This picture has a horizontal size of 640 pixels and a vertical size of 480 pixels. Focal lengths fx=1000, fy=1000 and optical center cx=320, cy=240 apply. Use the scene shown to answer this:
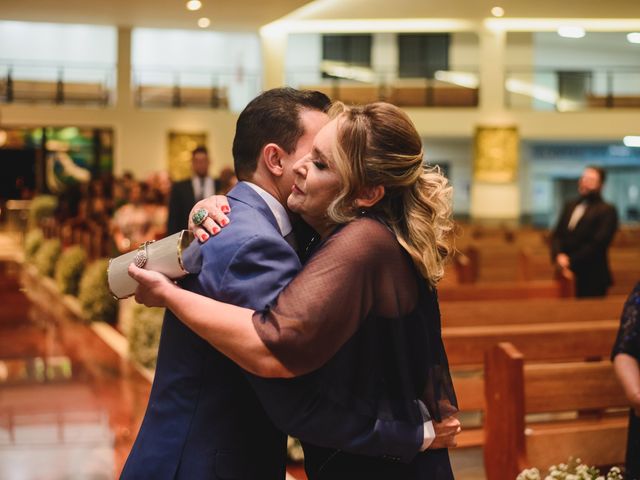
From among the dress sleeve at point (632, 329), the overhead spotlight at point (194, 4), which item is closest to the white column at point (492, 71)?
the overhead spotlight at point (194, 4)

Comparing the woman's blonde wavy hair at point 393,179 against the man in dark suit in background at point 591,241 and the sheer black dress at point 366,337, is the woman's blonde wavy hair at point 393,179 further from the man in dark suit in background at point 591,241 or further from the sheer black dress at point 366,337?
the man in dark suit in background at point 591,241

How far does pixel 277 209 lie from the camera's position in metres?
2.17

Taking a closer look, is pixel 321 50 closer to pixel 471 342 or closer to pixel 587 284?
pixel 587 284

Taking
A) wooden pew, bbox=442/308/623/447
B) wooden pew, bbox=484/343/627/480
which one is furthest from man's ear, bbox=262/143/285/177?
wooden pew, bbox=442/308/623/447

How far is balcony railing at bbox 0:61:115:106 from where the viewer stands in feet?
71.2

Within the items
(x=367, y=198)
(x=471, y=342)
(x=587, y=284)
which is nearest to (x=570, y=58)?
(x=587, y=284)

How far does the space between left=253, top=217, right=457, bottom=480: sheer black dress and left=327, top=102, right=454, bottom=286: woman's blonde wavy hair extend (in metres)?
0.04

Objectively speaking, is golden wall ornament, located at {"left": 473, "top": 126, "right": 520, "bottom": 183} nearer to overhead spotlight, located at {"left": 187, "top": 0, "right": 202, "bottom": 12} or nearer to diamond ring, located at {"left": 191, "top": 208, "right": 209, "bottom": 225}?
overhead spotlight, located at {"left": 187, "top": 0, "right": 202, "bottom": 12}

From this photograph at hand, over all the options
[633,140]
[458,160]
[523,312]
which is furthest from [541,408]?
[458,160]

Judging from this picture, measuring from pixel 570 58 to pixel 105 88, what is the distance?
10522 mm

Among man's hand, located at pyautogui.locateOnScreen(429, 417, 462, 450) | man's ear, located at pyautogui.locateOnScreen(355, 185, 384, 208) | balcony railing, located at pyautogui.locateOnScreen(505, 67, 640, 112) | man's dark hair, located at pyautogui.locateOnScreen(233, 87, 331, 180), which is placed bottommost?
man's hand, located at pyautogui.locateOnScreen(429, 417, 462, 450)

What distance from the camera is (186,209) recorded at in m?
8.11

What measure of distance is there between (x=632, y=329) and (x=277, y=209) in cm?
159

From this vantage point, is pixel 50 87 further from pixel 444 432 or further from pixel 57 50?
pixel 444 432
